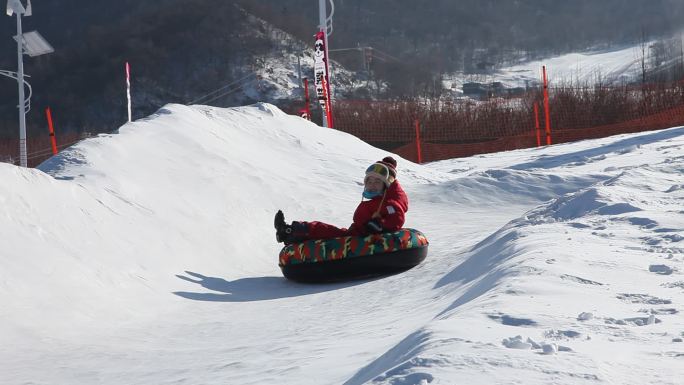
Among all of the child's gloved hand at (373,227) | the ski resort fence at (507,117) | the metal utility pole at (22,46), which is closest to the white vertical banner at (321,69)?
the ski resort fence at (507,117)

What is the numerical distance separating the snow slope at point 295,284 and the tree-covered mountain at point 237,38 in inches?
1821

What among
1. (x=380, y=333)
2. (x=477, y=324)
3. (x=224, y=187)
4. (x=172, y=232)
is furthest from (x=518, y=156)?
(x=477, y=324)

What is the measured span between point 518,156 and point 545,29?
65.1 metres

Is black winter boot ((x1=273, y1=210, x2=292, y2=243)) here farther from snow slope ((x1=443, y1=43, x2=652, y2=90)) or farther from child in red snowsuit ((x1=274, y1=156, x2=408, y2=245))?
snow slope ((x1=443, y1=43, x2=652, y2=90))

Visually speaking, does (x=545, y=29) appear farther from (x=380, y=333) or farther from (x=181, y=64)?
(x=380, y=333)

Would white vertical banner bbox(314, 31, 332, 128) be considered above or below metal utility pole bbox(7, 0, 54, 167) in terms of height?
below

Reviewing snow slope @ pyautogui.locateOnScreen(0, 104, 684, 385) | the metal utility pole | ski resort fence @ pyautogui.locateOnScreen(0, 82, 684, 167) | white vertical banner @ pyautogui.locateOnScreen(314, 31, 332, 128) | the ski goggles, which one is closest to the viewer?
snow slope @ pyautogui.locateOnScreen(0, 104, 684, 385)

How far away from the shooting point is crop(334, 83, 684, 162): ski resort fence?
2555 cm

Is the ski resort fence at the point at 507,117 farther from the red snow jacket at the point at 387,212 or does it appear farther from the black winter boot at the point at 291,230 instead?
the black winter boot at the point at 291,230

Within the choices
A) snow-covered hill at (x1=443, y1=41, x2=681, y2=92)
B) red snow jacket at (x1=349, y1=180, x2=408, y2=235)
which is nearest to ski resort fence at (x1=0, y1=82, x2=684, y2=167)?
red snow jacket at (x1=349, y1=180, x2=408, y2=235)

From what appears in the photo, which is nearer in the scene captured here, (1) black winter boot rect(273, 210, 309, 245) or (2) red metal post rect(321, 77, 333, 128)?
(1) black winter boot rect(273, 210, 309, 245)

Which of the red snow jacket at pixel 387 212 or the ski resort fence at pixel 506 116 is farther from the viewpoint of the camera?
the ski resort fence at pixel 506 116

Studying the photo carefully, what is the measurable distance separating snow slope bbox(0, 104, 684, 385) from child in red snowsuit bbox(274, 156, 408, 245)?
0.51m

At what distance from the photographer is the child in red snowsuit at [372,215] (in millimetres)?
8727
